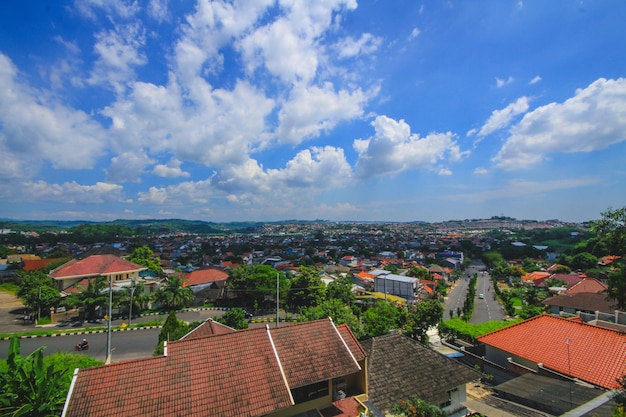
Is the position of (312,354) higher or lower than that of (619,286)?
lower

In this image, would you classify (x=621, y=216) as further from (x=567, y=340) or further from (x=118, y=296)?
(x=118, y=296)

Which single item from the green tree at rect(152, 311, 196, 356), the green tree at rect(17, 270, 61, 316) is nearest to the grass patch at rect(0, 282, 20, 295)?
the green tree at rect(17, 270, 61, 316)

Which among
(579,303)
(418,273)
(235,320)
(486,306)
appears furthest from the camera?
(418,273)

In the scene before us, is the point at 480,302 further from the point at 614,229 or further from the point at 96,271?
the point at 96,271

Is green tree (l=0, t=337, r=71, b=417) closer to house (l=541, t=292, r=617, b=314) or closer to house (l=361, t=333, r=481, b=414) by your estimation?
house (l=361, t=333, r=481, b=414)

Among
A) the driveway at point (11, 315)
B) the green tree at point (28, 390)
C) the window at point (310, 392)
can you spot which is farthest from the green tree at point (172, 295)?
the window at point (310, 392)

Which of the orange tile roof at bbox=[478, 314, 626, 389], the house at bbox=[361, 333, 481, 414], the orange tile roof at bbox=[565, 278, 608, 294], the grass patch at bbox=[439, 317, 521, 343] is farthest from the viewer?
the orange tile roof at bbox=[565, 278, 608, 294]

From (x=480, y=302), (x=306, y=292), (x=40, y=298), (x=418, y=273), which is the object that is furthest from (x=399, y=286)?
(x=40, y=298)

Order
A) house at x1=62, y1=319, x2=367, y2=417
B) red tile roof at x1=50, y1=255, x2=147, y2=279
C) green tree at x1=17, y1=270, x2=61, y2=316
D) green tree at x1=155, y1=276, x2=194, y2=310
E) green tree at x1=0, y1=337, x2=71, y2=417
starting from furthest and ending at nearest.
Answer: red tile roof at x1=50, y1=255, x2=147, y2=279, green tree at x1=155, y1=276, x2=194, y2=310, green tree at x1=17, y1=270, x2=61, y2=316, green tree at x1=0, y1=337, x2=71, y2=417, house at x1=62, y1=319, x2=367, y2=417
